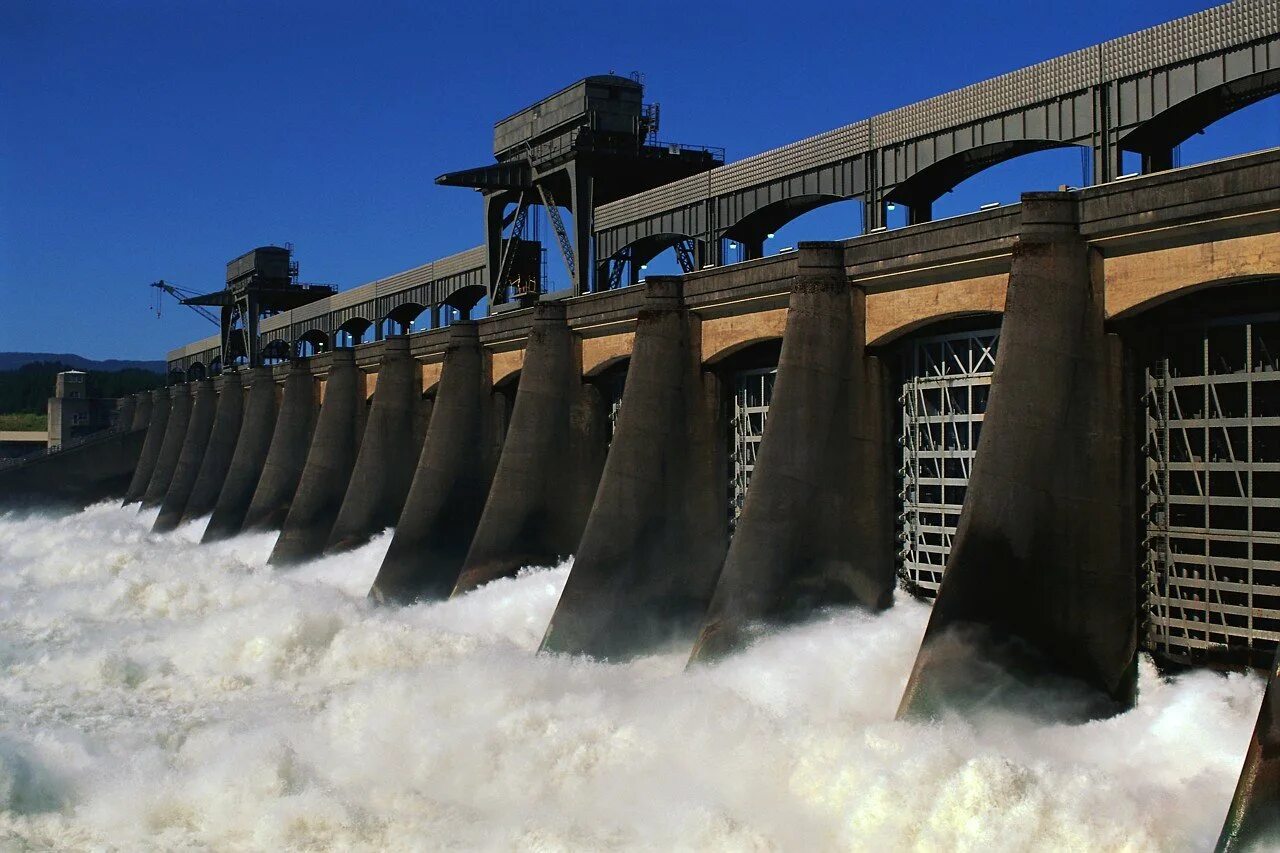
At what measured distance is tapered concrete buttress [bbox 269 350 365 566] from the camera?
37000 millimetres

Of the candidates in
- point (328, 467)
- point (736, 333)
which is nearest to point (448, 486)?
point (328, 467)

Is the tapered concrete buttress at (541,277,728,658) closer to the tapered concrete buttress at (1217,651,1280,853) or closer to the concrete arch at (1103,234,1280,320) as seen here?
the concrete arch at (1103,234,1280,320)

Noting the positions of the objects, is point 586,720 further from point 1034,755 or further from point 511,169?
point 511,169

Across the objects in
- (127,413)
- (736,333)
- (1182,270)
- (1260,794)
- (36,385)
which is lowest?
(1260,794)

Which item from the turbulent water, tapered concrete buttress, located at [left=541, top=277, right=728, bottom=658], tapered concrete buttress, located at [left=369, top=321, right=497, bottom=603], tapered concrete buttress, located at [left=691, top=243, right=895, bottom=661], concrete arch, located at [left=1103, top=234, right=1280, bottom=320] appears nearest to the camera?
the turbulent water

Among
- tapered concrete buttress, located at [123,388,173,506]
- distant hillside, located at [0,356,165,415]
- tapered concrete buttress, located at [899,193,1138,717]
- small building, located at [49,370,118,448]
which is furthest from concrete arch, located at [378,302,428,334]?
distant hillside, located at [0,356,165,415]

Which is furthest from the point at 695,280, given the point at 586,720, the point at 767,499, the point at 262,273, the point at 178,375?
the point at 178,375

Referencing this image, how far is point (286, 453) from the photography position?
141ft

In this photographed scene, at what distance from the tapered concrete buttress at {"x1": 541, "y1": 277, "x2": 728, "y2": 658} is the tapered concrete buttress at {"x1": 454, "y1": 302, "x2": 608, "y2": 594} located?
162 inches

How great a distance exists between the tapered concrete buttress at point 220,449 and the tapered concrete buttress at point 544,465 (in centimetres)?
2285

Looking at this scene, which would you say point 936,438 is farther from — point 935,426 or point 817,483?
point 817,483

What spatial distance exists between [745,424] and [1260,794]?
14470mm

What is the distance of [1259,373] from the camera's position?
15484mm

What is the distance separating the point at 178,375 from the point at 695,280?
65.7 meters
